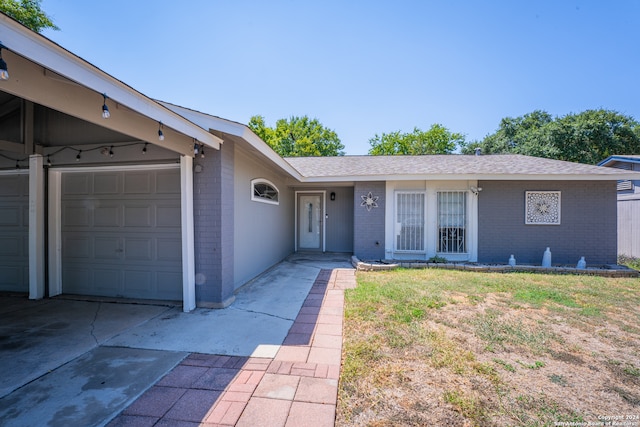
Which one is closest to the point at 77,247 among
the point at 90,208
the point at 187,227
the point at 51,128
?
the point at 90,208

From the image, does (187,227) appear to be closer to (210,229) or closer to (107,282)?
(210,229)

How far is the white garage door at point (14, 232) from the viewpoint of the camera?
16.4 ft

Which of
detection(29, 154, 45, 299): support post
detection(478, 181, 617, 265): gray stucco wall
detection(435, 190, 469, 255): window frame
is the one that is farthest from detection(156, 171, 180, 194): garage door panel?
detection(478, 181, 617, 265): gray stucco wall

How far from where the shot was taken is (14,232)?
5035mm

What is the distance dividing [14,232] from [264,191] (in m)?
4.71

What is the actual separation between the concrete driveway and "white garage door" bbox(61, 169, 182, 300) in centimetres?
37

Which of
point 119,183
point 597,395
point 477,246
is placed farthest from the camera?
point 477,246

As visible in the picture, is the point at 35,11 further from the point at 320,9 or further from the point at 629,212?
the point at 629,212

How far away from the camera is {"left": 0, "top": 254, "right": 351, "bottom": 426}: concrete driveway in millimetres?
2127

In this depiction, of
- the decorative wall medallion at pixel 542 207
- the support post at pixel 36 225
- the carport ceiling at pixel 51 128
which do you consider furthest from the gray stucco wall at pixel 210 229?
the decorative wall medallion at pixel 542 207

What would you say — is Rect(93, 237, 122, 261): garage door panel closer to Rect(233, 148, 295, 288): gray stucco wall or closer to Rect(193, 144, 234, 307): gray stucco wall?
Rect(193, 144, 234, 307): gray stucco wall

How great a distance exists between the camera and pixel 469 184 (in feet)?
25.5

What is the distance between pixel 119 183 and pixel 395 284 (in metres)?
5.48

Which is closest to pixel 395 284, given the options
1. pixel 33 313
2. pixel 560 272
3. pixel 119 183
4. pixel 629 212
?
pixel 560 272
